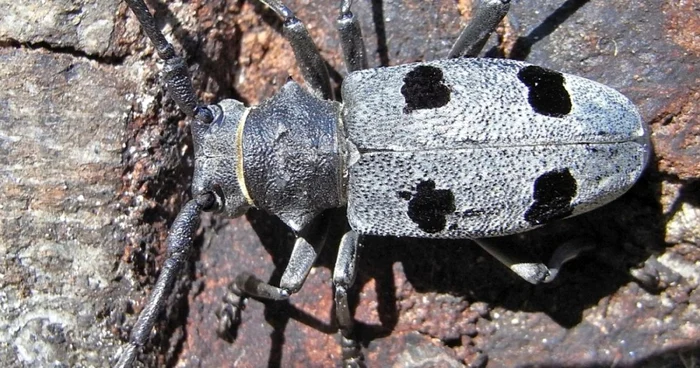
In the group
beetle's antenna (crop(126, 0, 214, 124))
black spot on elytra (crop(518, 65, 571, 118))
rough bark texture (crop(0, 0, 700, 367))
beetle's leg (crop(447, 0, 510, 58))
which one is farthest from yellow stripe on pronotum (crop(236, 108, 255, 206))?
black spot on elytra (crop(518, 65, 571, 118))

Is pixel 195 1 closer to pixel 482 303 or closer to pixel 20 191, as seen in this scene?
pixel 20 191

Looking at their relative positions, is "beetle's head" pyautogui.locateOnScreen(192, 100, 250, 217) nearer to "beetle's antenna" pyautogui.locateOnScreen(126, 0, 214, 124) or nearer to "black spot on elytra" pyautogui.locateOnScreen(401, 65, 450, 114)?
"beetle's antenna" pyautogui.locateOnScreen(126, 0, 214, 124)

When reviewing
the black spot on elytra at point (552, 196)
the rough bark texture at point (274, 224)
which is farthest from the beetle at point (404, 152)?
the rough bark texture at point (274, 224)

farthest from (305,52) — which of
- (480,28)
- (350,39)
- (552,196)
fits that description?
(552,196)

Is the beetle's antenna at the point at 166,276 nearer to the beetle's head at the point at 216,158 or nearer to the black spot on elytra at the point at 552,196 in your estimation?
the beetle's head at the point at 216,158

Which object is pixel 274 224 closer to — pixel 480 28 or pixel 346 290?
pixel 346 290

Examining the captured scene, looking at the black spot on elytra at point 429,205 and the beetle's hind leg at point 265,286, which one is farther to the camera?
the beetle's hind leg at point 265,286

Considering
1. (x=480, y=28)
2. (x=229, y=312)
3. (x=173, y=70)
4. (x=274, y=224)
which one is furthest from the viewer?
(x=274, y=224)
